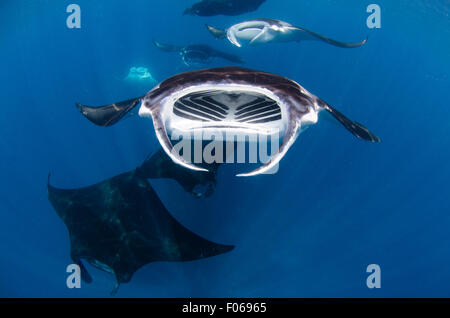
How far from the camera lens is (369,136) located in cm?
226

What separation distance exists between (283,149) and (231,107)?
34.7 inches

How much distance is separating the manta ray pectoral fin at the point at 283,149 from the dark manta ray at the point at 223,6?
9323mm

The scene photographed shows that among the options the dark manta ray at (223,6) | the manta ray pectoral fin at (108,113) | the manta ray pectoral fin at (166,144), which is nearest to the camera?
the manta ray pectoral fin at (166,144)

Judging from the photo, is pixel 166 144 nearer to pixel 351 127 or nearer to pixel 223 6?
pixel 351 127

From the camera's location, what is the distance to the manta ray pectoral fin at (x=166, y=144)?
154cm

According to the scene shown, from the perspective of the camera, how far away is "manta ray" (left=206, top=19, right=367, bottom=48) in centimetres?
550

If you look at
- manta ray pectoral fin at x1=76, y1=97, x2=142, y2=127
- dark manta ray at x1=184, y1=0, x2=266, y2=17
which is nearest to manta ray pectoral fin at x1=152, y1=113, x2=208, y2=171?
manta ray pectoral fin at x1=76, y1=97, x2=142, y2=127

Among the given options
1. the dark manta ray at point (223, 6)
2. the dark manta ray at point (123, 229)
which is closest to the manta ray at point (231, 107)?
the dark manta ray at point (123, 229)

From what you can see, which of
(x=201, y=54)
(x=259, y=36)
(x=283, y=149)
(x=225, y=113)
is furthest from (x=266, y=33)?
(x=283, y=149)

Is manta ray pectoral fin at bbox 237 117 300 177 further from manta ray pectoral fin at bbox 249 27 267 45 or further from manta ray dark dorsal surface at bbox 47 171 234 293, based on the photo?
manta ray pectoral fin at bbox 249 27 267 45

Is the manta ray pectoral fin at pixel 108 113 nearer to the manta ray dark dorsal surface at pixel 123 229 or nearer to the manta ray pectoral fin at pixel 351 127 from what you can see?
the manta ray pectoral fin at pixel 351 127

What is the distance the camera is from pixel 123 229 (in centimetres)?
415
